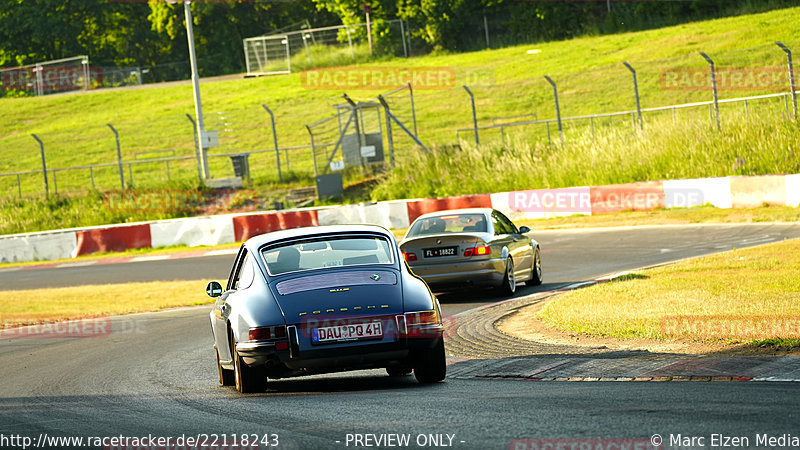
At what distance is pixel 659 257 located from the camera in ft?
61.4

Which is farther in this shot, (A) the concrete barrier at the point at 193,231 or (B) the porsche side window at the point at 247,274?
(A) the concrete barrier at the point at 193,231

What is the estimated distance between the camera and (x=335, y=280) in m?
8.47

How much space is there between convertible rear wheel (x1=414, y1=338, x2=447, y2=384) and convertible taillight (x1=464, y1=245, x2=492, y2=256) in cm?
679

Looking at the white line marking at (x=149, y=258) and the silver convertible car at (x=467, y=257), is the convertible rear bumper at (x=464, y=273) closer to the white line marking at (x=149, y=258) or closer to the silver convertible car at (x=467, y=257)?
the silver convertible car at (x=467, y=257)

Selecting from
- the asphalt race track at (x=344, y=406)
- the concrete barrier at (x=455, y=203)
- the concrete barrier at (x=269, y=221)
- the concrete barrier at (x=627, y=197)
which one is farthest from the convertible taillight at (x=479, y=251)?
the concrete barrier at (x=269, y=221)

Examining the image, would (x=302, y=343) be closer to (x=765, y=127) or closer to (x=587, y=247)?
(x=587, y=247)

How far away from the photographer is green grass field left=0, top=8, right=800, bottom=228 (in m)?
28.7

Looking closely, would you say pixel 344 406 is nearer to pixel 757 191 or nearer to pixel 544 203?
pixel 757 191

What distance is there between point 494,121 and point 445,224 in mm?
29244

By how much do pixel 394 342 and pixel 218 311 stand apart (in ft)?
6.66

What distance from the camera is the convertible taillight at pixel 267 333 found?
8148mm

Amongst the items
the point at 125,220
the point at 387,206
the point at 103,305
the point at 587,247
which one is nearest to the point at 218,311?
the point at 103,305

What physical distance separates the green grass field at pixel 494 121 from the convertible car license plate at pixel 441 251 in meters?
12.9

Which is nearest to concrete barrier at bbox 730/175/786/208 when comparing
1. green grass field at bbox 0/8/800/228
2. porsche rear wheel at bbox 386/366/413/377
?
green grass field at bbox 0/8/800/228
